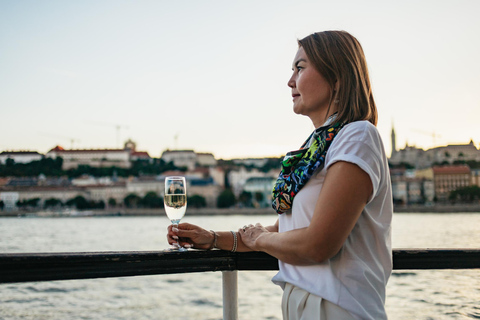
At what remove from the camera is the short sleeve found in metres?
0.87

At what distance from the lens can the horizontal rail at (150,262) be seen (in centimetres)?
95

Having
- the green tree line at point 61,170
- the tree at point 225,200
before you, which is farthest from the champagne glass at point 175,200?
the green tree line at point 61,170

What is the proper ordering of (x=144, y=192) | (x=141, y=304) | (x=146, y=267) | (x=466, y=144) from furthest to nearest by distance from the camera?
(x=466, y=144)
(x=144, y=192)
(x=141, y=304)
(x=146, y=267)

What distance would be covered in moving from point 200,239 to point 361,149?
1.54 feet

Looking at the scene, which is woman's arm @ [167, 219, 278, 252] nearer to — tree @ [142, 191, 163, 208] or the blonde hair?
the blonde hair

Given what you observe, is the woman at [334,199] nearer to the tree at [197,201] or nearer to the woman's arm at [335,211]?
the woman's arm at [335,211]

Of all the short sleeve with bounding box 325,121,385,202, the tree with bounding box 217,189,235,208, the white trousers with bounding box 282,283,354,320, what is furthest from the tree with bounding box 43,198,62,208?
the short sleeve with bounding box 325,121,385,202

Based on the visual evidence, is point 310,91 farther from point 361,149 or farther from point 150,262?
point 150,262

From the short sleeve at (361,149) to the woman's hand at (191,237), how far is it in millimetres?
386

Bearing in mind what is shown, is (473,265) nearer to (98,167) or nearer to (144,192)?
(144,192)

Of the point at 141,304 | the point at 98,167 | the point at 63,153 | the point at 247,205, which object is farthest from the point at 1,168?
the point at 141,304

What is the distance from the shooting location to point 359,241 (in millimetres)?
941

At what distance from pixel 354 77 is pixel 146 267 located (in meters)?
0.56

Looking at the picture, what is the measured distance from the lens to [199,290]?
11.2 meters
